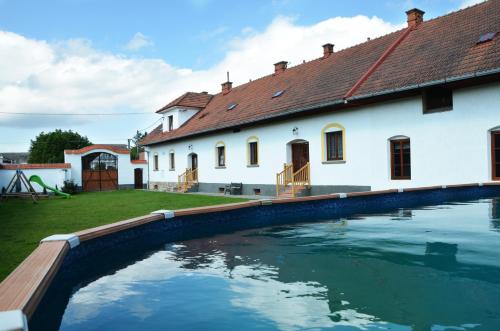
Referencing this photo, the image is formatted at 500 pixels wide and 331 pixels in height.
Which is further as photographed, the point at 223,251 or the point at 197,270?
the point at 223,251

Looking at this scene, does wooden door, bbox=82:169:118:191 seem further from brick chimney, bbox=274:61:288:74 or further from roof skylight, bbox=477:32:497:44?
roof skylight, bbox=477:32:497:44

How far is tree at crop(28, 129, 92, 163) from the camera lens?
61.3 meters

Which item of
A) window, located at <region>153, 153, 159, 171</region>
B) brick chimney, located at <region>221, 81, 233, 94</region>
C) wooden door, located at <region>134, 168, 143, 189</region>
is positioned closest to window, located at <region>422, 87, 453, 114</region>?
brick chimney, located at <region>221, 81, 233, 94</region>

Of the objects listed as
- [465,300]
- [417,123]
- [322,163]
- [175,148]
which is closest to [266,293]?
[465,300]

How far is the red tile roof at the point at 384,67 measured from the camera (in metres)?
12.7

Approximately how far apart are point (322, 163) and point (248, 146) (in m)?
5.05

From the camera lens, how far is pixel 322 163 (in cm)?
1639

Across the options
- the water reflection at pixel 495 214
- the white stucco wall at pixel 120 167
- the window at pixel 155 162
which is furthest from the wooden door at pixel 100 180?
the water reflection at pixel 495 214

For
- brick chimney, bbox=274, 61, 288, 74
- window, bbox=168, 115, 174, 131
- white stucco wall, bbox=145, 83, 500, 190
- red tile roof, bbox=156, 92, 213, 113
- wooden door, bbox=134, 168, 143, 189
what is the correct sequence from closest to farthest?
white stucco wall, bbox=145, 83, 500, 190
brick chimney, bbox=274, 61, 288, 74
red tile roof, bbox=156, 92, 213, 113
window, bbox=168, 115, 174, 131
wooden door, bbox=134, 168, 143, 189

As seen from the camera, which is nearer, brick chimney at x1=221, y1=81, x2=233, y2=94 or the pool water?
the pool water

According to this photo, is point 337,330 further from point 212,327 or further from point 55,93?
point 55,93

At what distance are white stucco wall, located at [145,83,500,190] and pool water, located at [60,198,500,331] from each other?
5769mm

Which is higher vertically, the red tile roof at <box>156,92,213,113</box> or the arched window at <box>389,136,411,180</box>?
the red tile roof at <box>156,92,213,113</box>

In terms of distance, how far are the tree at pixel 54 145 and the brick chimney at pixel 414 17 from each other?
55.1 metres
